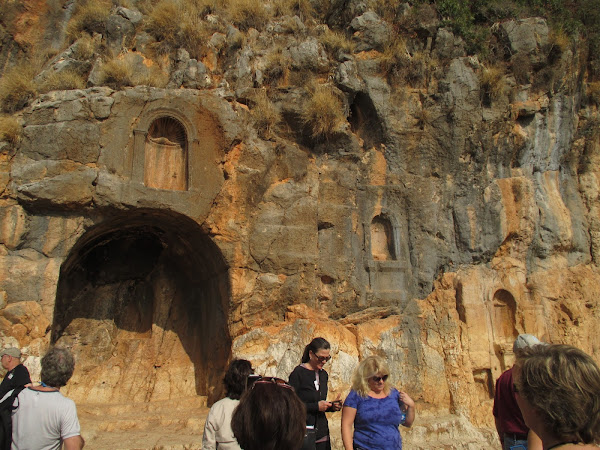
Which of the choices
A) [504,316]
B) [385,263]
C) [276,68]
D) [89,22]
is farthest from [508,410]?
[89,22]

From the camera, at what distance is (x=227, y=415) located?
2988 millimetres

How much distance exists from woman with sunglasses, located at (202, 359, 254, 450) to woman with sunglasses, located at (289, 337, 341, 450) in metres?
1.14

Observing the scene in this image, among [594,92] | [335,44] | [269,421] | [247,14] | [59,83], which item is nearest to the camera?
[269,421]

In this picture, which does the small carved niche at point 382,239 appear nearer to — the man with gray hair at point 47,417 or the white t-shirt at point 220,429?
the white t-shirt at point 220,429

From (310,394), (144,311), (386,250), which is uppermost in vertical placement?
(386,250)

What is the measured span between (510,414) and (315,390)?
4.91ft

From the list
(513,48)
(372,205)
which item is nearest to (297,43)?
(372,205)

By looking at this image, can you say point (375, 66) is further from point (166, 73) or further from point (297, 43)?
point (166, 73)

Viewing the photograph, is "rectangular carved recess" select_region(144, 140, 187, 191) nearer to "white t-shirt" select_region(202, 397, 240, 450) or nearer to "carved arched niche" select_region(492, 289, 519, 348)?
"white t-shirt" select_region(202, 397, 240, 450)

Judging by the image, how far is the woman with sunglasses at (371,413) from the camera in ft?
12.6

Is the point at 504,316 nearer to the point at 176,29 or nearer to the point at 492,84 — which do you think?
the point at 492,84

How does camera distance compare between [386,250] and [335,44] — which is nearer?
[386,250]

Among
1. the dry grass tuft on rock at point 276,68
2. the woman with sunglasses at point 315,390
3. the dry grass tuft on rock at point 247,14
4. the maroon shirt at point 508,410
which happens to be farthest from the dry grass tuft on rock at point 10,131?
the maroon shirt at point 508,410

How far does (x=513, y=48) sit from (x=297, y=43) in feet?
15.6
